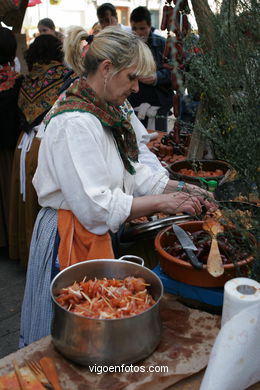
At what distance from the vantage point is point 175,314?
4.76 feet

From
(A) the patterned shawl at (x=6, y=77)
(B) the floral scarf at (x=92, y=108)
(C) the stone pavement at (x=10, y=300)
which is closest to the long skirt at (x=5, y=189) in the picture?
(C) the stone pavement at (x=10, y=300)

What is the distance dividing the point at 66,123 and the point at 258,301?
3.41 feet

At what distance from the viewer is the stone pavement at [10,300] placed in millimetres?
2808

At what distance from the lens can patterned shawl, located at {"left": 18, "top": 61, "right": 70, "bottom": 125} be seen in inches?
132

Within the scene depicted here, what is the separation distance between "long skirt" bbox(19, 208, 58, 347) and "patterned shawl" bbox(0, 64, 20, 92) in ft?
6.47

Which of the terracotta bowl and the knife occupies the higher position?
the knife

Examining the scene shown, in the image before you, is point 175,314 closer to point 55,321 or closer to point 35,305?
point 55,321

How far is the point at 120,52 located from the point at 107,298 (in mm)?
1032

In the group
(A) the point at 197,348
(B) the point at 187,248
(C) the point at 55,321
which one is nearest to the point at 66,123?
(B) the point at 187,248

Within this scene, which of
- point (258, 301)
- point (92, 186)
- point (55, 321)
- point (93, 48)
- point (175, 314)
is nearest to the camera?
point (258, 301)

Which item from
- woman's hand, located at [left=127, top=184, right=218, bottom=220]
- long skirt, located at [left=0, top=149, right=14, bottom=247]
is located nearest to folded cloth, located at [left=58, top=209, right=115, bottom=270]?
woman's hand, located at [left=127, top=184, right=218, bottom=220]

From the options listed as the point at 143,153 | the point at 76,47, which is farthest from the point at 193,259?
the point at 143,153

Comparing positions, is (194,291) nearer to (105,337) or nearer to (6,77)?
(105,337)

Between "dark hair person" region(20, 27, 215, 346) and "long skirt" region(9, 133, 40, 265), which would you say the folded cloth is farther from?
"long skirt" region(9, 133, 40, 265)
